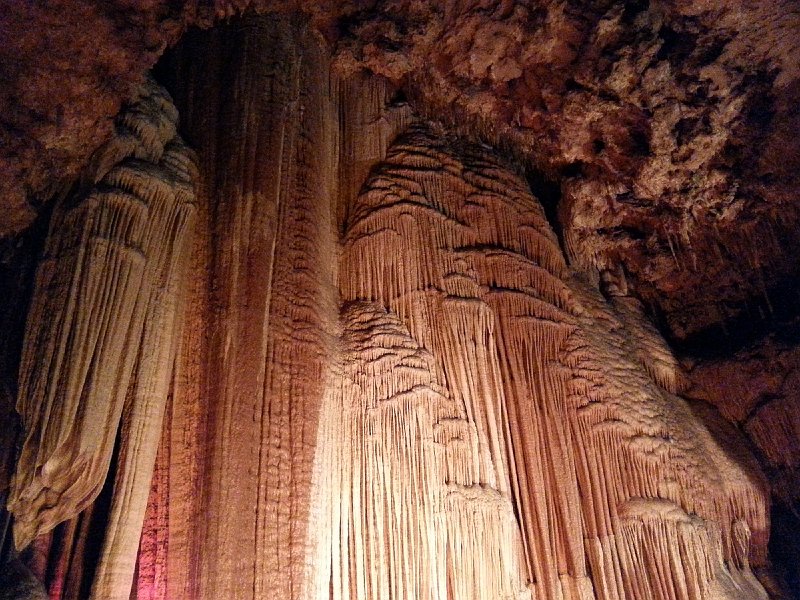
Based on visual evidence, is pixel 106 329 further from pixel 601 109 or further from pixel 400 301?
pixel 601 109

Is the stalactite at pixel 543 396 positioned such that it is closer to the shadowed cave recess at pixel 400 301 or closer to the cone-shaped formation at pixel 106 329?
the shadowed cave recess at pixel 400 301

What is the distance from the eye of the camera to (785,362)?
21.0ft

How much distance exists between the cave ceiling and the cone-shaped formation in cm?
31

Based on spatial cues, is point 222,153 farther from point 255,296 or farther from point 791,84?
point 791,84

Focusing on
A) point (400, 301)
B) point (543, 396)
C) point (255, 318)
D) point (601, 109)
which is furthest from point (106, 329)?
point (601, 109)

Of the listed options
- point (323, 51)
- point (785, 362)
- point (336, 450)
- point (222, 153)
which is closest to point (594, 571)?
point (336, 450)

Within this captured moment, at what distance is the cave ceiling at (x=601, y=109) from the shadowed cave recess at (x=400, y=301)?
0.08 feet

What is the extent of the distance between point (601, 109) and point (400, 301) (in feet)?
8.17

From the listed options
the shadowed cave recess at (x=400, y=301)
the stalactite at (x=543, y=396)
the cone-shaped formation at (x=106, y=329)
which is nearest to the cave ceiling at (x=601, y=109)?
the shadowed cave recess at (x=400, y=301)

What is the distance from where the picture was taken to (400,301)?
5.15 metres

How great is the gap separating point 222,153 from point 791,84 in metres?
4.50

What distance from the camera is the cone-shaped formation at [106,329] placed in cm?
344

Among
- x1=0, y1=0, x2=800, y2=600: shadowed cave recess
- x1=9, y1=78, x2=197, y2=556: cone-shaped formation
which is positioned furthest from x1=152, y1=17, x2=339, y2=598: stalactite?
x1=9, y1=78, x2=197, y2=556: cone-shaped formation

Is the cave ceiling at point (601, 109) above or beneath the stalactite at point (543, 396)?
above
